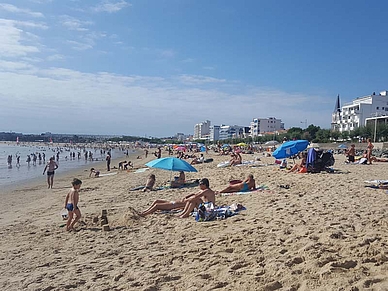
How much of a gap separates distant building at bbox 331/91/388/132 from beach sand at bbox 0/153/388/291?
72.2 metres

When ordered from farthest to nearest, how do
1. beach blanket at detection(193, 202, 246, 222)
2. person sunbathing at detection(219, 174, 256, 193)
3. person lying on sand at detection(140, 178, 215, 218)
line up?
person sunbathing at detection(219, 174, 256, 193)
person lying on sand at detection(140, 178, 215, 218)
beach blanket at detection(193, 202, 246, 222)

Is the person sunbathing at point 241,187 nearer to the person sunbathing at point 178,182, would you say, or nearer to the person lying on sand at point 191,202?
the person lying on sand at point 191,202

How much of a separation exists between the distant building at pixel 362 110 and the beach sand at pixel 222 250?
72218 millimetres

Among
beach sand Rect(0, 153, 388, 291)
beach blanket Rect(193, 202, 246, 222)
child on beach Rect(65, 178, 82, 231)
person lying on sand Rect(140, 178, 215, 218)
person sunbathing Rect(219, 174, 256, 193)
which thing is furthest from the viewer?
person sunbathing Rect(219, 174, 256, 193)

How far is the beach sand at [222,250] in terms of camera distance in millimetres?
3289

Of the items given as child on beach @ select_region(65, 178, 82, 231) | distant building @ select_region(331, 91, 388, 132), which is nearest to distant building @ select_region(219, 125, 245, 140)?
distant building @ select_region(331, 91, 388, 132)

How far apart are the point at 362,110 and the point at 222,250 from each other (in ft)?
254

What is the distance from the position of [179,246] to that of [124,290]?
1318mm

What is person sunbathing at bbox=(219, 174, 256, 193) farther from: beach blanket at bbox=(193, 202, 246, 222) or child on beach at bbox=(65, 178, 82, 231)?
child on beach at bbox=(65, 178, 82, 231)

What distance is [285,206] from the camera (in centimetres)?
641

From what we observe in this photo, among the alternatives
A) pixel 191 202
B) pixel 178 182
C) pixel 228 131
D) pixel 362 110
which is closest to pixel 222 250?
pixel 191 202

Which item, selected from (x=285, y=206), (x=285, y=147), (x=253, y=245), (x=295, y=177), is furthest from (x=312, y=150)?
(x=253, y=245)

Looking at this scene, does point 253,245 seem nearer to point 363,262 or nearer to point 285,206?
point 363,262

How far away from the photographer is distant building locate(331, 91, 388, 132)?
7144cm
